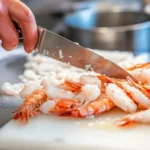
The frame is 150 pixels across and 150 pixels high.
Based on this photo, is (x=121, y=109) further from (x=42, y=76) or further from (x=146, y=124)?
(x=42, y=76)

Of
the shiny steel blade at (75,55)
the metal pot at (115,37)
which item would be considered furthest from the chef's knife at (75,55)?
the metal pot at (115,37)

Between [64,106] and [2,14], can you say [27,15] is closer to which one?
[2,14]

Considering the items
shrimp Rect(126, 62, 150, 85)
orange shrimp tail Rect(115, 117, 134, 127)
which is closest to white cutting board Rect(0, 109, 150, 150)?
orange shrimp tail Rect(115, 117, 134, 127)

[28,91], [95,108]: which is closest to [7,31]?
[28,91]

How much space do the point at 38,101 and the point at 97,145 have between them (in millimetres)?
228

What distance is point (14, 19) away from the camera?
3.61 ft

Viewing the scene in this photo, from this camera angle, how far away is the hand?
3.54 ft

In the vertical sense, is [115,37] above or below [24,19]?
above

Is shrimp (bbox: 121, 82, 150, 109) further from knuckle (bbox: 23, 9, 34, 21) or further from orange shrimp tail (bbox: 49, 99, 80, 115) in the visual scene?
knuckle (bbox: 23, 9, 34, 21)

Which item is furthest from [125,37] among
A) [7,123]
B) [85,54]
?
[7,123]

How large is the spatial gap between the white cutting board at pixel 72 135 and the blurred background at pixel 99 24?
77 cm

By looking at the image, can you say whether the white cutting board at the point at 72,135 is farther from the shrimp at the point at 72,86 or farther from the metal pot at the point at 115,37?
the metal pot at the point at 115,37

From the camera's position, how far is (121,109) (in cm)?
111

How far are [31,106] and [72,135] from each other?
147 millimetres
